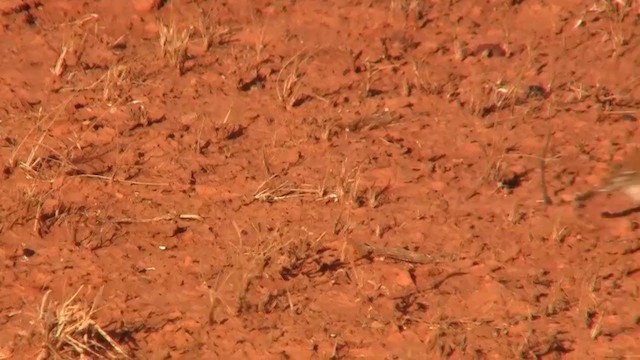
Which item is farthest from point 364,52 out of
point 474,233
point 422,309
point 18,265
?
point 18,265

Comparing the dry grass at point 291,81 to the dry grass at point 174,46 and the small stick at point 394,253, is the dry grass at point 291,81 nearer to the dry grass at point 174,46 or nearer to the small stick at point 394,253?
the dry grass at point 174,46

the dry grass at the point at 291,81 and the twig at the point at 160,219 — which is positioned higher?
the dry grass at the point at 291,81

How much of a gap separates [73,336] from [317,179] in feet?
3.85

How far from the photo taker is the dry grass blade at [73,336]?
3.15 m

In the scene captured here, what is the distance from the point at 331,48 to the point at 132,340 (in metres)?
1.89

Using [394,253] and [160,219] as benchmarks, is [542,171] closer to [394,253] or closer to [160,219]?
[394,253]

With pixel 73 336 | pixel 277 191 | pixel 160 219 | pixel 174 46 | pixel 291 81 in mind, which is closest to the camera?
pixel 73 336

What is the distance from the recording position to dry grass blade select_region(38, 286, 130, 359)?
315 centimetres

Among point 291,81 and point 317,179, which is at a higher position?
point 291,81

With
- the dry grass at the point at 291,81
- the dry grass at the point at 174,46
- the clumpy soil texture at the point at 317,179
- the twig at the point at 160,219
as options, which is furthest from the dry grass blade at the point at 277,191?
the dry grass at the point at 174,46

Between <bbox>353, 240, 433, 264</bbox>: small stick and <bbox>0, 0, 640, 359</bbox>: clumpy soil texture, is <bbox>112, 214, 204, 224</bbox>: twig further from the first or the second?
<bbox>353, 240, 433, 264</bbox>: small stick

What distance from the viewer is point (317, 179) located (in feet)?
13.0

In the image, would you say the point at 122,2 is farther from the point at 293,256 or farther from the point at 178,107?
the point at 293,256

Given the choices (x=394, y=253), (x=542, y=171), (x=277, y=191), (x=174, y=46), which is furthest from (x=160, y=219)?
(x=542, y=171)
